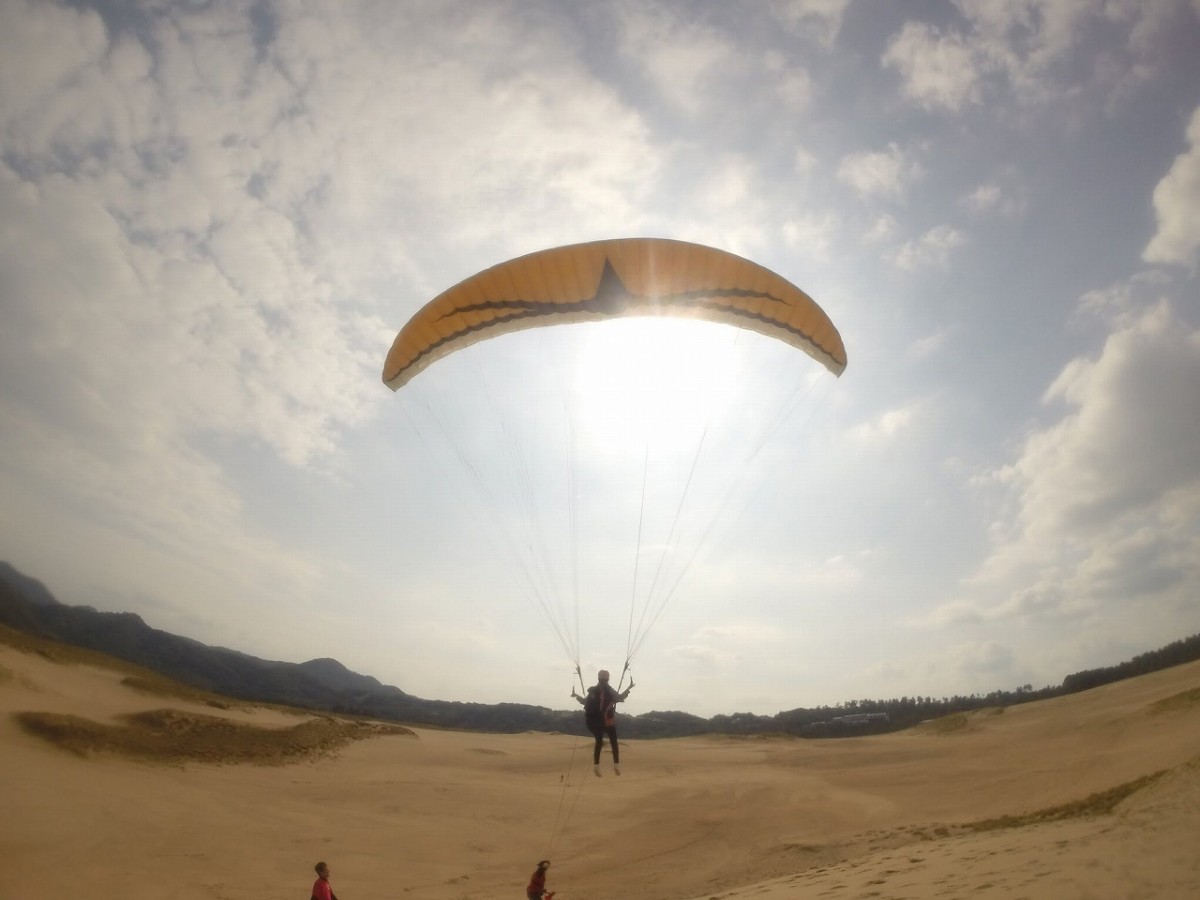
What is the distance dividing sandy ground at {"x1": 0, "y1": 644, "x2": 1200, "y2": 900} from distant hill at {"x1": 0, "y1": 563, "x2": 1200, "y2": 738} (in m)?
18.1

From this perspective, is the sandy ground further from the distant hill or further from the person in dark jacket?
the distant hill

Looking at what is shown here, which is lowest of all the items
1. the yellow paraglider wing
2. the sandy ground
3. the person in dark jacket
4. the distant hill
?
the distant hill

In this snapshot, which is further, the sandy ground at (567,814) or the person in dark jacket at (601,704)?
the person in dark jacket at (601,704)

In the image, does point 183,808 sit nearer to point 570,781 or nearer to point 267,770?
point 267,770

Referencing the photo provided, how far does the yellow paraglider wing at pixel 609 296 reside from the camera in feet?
27.2

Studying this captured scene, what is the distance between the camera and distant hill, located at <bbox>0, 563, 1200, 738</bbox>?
3866 cm

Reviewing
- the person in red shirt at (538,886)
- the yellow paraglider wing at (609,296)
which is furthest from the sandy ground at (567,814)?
the yellow paraglider wing at (609,296)

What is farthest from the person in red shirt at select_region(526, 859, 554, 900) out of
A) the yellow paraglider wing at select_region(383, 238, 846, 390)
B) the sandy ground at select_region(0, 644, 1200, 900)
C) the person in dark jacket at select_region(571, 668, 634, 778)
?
the yellow paraglider wing at select_region(383, 238, 846, 390)

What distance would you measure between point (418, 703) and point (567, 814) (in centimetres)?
5848

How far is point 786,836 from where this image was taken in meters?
12.2

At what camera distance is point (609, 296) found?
8.45m

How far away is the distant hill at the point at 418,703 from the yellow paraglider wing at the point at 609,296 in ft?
107

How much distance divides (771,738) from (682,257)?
29.6 m

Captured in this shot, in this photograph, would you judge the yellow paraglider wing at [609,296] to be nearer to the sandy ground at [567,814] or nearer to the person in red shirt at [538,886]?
the sandy ground at [567,814]
